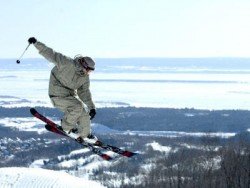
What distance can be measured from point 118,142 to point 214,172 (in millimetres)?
78674

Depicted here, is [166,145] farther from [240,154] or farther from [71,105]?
[71,105]

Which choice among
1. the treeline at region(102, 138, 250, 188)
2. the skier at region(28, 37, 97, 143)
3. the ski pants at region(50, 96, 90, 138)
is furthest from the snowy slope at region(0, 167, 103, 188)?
the skier at region(28, 37, 97, 143)

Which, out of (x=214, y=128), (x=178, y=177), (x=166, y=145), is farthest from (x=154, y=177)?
(x=214, y=128)

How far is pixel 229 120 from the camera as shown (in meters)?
194

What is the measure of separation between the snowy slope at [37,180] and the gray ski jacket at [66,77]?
72621 mm

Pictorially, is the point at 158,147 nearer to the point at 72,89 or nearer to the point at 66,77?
the point at 72,89

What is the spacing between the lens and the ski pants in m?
14.2

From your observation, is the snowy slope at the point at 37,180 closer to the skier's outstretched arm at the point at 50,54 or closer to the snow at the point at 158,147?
the snow at the point at 158,147

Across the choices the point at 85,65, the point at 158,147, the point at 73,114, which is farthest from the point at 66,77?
the point at 158,147

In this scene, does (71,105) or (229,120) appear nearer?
(71,105)

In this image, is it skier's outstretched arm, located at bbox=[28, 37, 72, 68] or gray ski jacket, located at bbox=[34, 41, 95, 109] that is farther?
gray ski jacket, located at bbox=[34, 41, 95, 109]

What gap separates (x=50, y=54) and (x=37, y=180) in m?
77.9

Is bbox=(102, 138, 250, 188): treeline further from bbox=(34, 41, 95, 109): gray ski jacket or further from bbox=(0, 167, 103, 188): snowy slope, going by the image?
bbox=(34, 41, 95, 109): gray ski jacket

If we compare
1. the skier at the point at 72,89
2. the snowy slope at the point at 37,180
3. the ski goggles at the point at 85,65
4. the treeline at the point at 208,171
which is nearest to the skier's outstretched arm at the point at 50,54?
the skier at the point at 72,89
